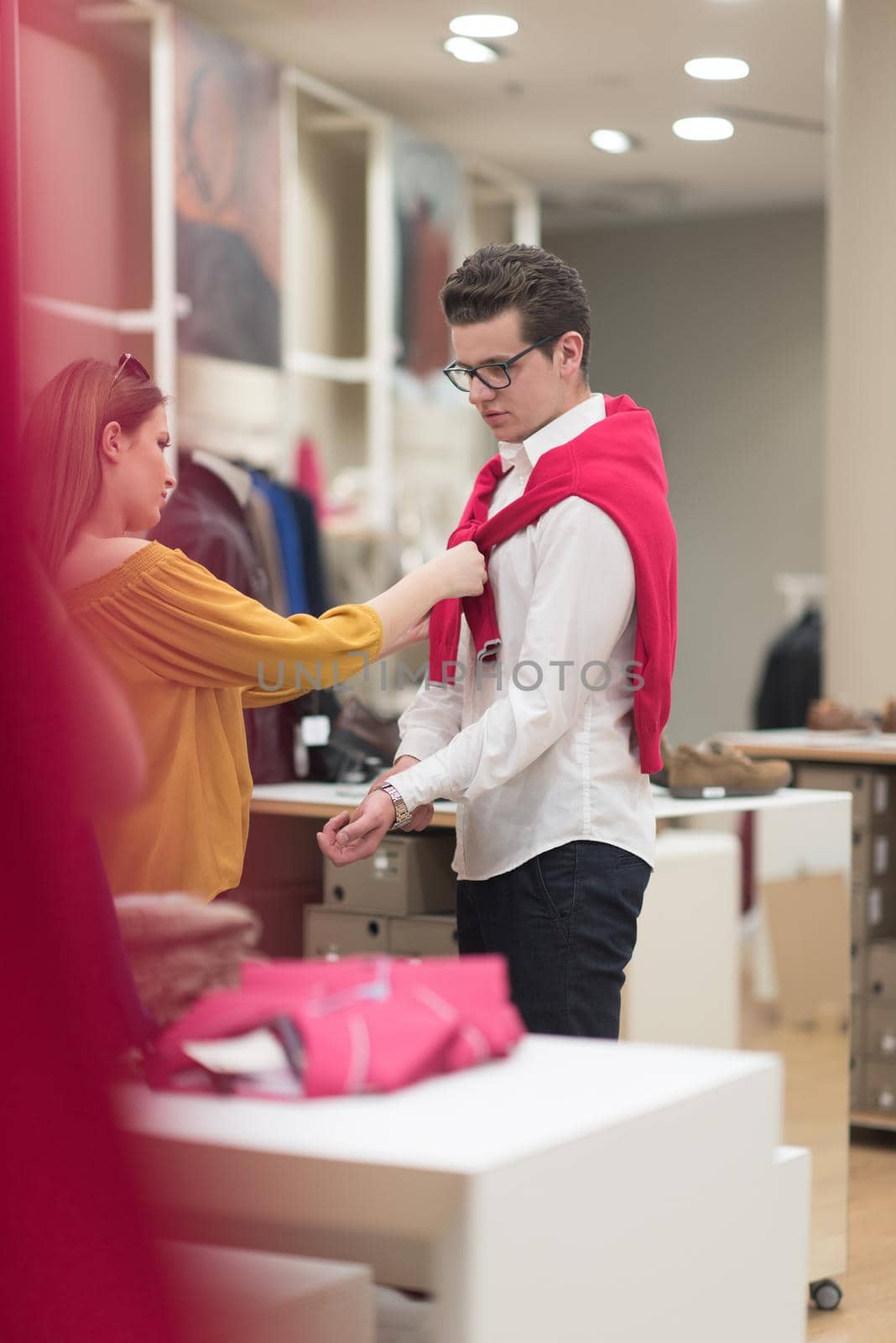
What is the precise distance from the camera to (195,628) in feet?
5.42

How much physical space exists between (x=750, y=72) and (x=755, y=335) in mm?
2102

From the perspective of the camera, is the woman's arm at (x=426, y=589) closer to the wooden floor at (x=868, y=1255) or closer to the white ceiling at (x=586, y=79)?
the wooden floor at (x=868, y=1255)

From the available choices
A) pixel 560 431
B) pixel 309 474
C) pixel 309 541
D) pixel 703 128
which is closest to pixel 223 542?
pixel 560 431

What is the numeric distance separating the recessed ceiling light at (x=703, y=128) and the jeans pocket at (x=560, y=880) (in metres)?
4.70

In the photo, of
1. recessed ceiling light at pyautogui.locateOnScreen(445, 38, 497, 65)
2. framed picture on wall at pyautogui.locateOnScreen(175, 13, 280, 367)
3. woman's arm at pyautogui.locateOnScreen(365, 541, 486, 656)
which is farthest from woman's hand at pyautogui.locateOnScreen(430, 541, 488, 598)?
recessed ceiling light at pyautogui.locateOnScreen(445, 38, 497, 65)

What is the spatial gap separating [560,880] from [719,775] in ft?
2.98

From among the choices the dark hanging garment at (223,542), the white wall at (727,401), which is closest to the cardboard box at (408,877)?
the dark hanging garment at (223,542)

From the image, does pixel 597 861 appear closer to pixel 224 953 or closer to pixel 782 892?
pixel 224 953

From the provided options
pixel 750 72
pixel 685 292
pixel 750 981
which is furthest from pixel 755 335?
pixel 750 981

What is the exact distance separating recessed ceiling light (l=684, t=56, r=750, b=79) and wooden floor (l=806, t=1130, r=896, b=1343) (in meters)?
3.32

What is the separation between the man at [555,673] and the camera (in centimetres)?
179

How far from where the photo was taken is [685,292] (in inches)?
301

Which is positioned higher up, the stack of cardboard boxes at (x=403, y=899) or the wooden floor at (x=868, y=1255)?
the stack of cardboard boxes at (x=403, y=899)

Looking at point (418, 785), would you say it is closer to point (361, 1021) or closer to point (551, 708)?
point (551, 708)
